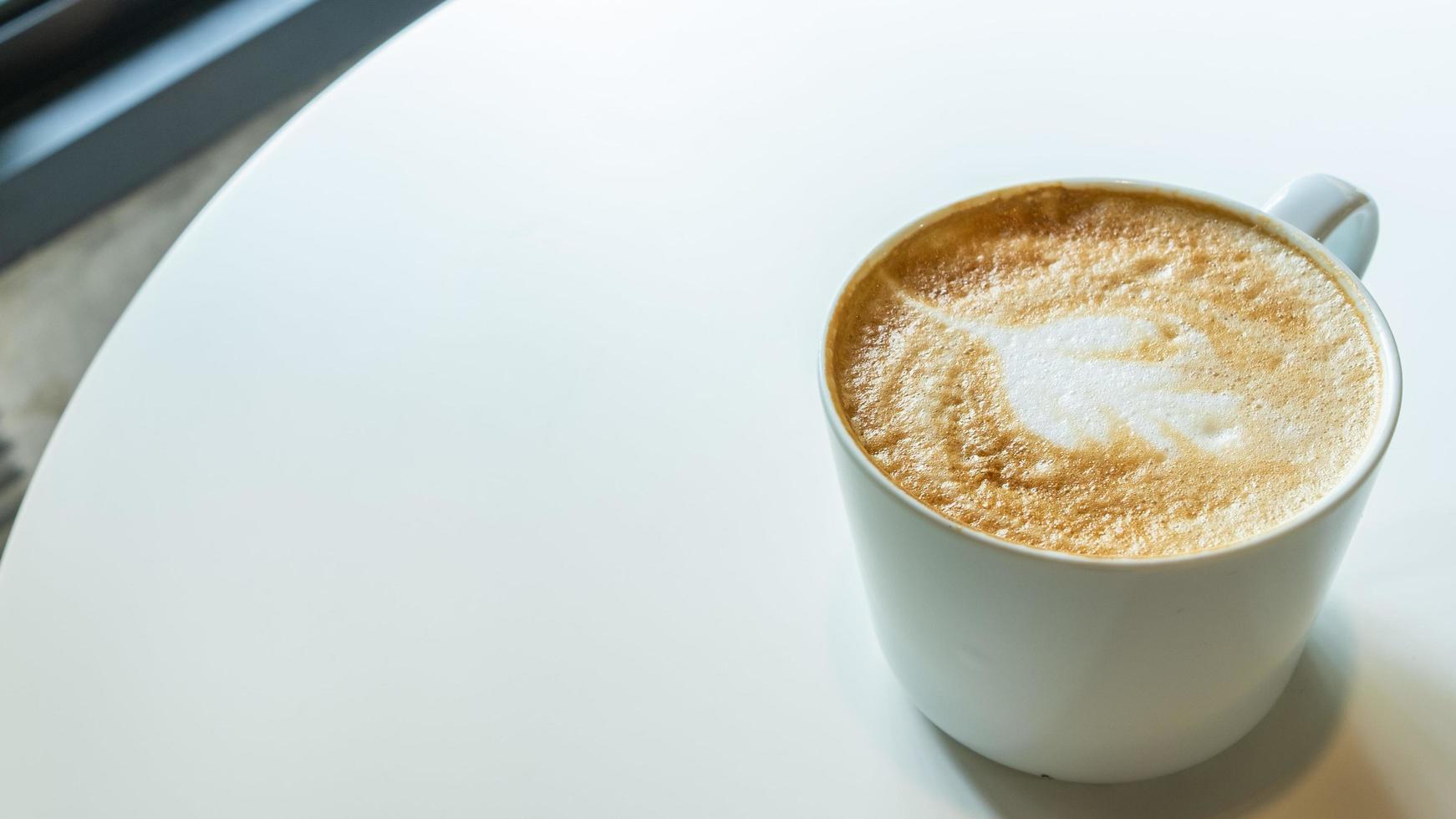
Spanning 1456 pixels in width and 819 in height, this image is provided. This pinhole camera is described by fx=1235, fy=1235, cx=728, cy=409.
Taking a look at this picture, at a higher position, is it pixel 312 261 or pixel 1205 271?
pixel 312 261

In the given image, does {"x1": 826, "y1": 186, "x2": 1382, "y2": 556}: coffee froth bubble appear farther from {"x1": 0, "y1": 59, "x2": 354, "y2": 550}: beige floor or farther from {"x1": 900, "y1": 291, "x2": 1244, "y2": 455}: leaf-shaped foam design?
{"x1": 0, "y1": 59, "x2": 354, "y2": 550}: beige floor

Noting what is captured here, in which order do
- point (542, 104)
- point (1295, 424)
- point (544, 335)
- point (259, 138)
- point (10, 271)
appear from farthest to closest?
point (259, 138) < point (10, 271) < point (542, 104) < point (544, 335) < point (1295, 424)

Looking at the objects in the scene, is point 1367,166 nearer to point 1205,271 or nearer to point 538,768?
point 1205,271

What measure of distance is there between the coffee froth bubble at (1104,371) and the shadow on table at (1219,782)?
0.12 meters

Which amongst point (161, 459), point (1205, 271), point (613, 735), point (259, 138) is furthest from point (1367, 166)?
point (259, 138)

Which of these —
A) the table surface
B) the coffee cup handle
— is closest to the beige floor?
the table surface

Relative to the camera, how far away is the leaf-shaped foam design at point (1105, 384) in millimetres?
423

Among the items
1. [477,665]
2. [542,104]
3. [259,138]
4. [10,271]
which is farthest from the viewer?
[259,138]

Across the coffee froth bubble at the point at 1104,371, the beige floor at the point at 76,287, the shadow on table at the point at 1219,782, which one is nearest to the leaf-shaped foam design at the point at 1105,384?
the coffee froth bubble at the point at 1104,371

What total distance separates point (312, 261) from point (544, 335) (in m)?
0.16

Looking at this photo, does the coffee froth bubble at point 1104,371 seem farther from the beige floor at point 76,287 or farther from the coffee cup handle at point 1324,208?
the beige floor at point 76,287

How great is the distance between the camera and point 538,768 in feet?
1.56

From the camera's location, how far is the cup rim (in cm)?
35

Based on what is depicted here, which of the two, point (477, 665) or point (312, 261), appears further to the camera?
point (312, 261)
